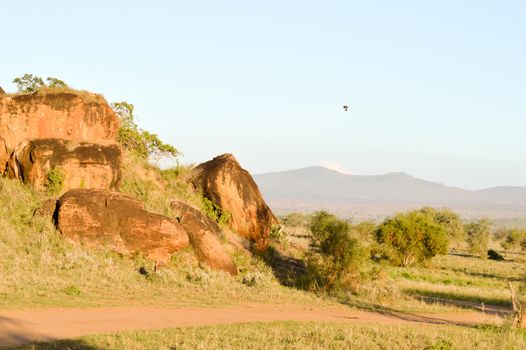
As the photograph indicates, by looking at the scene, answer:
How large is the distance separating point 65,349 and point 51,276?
8.41 metres

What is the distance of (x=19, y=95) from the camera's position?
28.4 meters

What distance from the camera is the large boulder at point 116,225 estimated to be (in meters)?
23.9

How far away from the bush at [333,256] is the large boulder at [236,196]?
4.51 m

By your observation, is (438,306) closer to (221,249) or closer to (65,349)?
(221,249)

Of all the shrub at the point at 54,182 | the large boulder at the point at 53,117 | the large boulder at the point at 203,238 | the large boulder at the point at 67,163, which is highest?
the large boulder at the point at 53,117

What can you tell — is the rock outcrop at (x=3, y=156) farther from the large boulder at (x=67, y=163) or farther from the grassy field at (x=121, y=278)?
the grassy field at (x=121, y=278)

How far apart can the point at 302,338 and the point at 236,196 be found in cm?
1632

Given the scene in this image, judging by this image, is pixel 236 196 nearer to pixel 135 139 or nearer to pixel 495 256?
pixel 135 139

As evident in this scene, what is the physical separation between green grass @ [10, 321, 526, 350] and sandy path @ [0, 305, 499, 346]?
790mm

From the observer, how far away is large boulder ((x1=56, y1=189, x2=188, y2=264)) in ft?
78.5

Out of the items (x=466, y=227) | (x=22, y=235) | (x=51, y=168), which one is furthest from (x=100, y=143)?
(x=466, y=227)

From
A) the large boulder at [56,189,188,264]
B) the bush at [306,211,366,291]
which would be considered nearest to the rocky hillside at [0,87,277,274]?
the large boulder at [56,189,188,264]

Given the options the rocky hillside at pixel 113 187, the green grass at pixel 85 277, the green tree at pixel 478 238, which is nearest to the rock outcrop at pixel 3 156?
the rocky hillside at pixel 113 187

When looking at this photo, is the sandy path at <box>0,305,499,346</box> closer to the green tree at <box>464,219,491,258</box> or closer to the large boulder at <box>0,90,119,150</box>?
the large boulder at <box>0,90,119,150</box>
